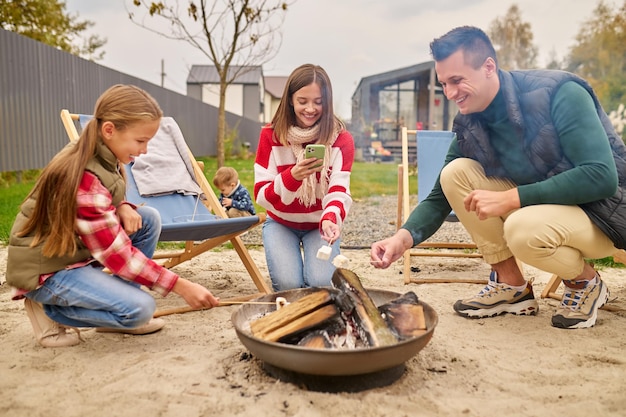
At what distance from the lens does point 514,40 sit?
31.8 m

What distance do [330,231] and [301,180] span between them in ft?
1.08

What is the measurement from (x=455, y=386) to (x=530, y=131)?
1189 mm

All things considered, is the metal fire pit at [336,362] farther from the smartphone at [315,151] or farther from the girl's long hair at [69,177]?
the smartphone at [315,151]

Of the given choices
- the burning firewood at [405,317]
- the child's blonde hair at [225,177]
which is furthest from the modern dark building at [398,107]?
the burning firewood at [405,317]

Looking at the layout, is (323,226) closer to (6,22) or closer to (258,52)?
(258,52)

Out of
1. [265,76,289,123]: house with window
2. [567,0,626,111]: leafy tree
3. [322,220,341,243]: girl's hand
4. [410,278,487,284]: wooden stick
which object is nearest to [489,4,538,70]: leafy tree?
[567,0,626,111]: leafy tree

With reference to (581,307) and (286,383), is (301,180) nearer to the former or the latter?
(286,383)

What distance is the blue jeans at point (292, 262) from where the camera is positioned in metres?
2.94

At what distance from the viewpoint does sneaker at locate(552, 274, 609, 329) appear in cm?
251

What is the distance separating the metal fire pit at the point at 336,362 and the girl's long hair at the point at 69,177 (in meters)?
0.72

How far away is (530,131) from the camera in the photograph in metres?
2.40

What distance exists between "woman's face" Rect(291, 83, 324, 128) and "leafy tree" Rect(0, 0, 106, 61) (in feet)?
34.5

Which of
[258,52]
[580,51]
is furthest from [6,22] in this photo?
[580,51]

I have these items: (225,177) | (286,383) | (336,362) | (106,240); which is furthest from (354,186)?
(336,362)
